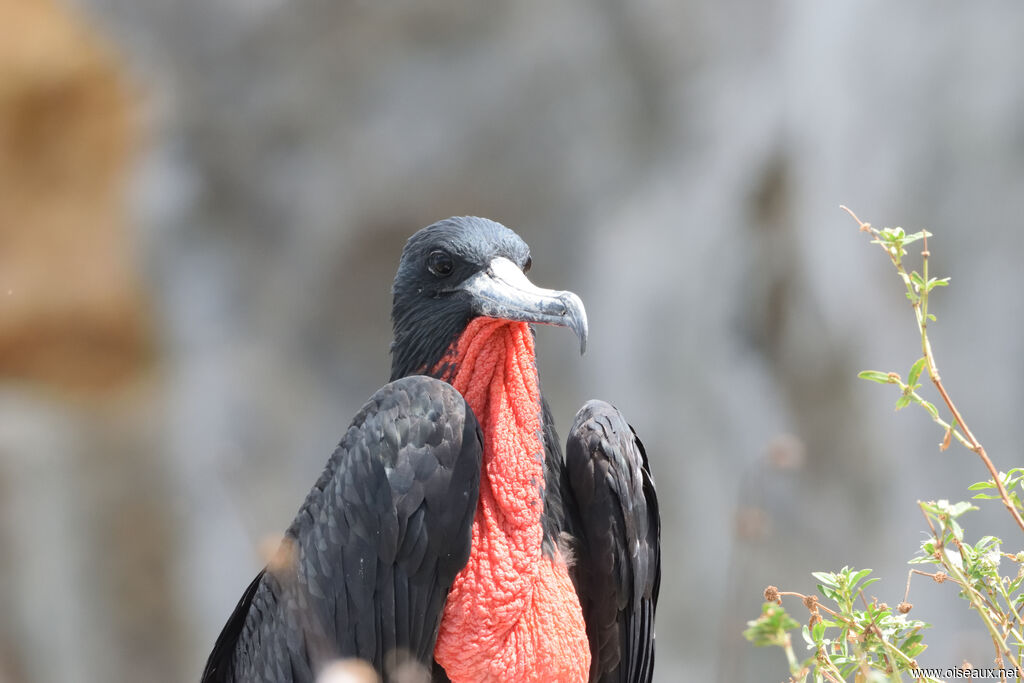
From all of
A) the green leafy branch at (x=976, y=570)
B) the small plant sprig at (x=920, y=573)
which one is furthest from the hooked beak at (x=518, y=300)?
the green leafy branch at (x=976, y=570)

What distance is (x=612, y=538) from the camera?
209 centimetres

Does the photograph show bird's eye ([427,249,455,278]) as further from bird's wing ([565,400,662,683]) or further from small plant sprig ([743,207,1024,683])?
small plant sprig ([743,207,1024,683])

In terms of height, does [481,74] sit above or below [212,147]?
above

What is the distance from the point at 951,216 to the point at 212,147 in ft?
10.9

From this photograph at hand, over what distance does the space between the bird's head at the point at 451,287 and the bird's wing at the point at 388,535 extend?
150 mm

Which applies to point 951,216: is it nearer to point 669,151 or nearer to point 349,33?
point 669,151

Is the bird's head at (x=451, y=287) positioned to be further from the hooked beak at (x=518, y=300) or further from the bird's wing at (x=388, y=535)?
the bird's wing at (x=388, y=535)

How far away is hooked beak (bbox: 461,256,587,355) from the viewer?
6.05 feet

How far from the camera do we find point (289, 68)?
4523 mm

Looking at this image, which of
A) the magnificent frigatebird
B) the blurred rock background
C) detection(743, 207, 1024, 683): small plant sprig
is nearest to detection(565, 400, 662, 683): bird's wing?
the magnificent frigatebird

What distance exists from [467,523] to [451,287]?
43 centimetres

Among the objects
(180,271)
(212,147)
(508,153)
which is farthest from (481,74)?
(180,271)

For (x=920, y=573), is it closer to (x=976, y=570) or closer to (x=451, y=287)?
(x=976, y=570)

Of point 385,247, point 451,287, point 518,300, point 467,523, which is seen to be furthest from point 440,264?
point 385,247
